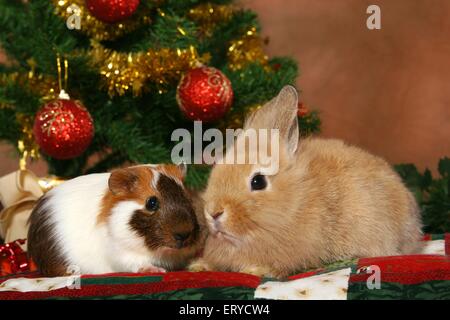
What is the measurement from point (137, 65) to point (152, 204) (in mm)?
891

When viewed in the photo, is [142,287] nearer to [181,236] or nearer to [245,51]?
[181,236]

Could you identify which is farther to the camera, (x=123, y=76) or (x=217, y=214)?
(x=123, y=76)

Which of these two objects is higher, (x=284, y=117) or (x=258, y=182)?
(x=284, y=117)

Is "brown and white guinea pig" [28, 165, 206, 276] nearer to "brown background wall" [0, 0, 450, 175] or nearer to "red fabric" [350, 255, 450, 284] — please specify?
"red fabric" [350, 255, 450, 284]

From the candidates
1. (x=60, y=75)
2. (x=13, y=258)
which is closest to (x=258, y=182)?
(x=13, y=258)

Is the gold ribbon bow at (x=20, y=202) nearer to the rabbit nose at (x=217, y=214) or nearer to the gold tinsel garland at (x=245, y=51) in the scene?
the gold tinsel garland at (x=245, y=51)

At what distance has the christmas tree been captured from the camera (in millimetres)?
2354

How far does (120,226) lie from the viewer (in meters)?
1.70

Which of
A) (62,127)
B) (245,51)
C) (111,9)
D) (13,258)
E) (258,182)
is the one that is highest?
(111,9)

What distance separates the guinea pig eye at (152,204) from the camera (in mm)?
1706

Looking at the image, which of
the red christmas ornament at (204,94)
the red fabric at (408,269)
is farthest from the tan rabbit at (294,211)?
the red christmas ornament at (204,94)

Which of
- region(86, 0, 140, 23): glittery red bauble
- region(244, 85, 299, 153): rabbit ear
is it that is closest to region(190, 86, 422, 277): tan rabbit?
region(244, 85, 299, 153): rabbit ear

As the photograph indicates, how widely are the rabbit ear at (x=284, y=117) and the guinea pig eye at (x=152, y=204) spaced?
12.2 inches
